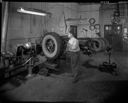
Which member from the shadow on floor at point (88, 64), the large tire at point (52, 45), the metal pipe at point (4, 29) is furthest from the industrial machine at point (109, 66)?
the metal pipe at point (4, 29)

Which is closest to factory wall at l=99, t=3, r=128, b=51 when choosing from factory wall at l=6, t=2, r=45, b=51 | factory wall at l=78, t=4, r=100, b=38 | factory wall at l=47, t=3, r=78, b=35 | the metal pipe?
factory wall at l=78, t=4, r=100, b=38

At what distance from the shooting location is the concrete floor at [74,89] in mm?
1088

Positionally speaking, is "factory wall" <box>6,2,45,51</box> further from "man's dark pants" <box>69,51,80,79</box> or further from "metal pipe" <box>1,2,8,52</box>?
"man's dark pants" <box>69,51,80,79</box>

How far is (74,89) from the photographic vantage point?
1257 millimetres

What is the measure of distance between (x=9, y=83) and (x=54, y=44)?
2.54 ft

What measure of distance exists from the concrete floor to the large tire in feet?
1.26

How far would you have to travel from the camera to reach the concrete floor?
1.09m

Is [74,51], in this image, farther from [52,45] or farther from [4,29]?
[4,29]

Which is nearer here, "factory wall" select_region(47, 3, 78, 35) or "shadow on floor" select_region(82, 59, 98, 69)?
"factory wall" select_region(47, 3, 78, 35)

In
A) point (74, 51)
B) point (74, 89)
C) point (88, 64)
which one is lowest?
point (74, 89)

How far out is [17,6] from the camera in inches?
44.8

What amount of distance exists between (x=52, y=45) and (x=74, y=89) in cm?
67

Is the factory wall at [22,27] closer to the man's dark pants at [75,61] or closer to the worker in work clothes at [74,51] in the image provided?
the worker in work clothes at [74,51]

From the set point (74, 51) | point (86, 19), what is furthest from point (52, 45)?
point (86, 19)
